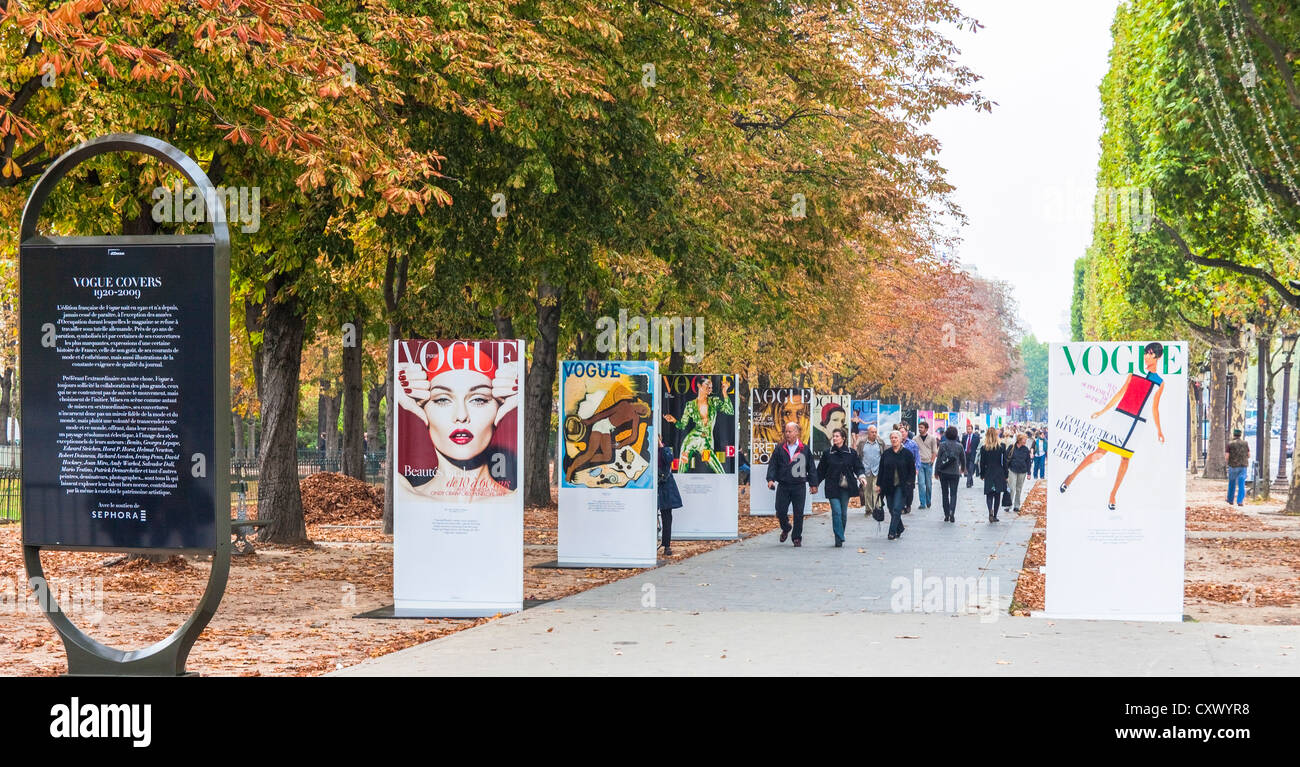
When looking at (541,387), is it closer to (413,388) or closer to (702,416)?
(702,416)

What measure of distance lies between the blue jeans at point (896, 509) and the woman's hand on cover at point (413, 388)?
36.0 ft

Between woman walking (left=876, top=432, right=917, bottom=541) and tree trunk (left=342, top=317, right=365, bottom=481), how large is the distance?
33.9 feet

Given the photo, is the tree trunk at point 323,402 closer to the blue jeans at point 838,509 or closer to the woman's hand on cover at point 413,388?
the blue jeans at point 838,509

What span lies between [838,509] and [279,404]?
8.34 m

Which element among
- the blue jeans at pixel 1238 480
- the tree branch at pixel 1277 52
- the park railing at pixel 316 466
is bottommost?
the park railing at pixel 316 466

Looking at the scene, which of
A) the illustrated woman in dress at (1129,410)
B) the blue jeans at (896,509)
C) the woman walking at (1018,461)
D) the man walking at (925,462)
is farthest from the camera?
the man walking at (925,462)

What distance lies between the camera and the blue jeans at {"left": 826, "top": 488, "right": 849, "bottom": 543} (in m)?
21.2

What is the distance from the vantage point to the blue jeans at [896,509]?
880 inches

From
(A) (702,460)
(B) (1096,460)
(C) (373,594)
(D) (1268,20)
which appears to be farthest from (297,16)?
(D) (1268,20)

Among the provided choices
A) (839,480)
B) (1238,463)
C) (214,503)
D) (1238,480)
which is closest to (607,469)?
(839,480)

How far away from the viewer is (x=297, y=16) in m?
11.0

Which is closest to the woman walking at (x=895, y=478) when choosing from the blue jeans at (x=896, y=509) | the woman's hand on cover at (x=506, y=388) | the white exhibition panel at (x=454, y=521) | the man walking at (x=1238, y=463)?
the blue jeans at (x=896, y=509)

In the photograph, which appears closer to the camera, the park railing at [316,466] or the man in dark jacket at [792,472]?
the man in dark jacket at [792,472]

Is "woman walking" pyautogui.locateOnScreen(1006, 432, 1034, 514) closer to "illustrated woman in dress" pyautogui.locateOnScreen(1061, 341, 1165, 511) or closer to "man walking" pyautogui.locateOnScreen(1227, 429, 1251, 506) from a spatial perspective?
"man walking" pyautogui.locateOnScreen(1227, 429, 1251, 506)
